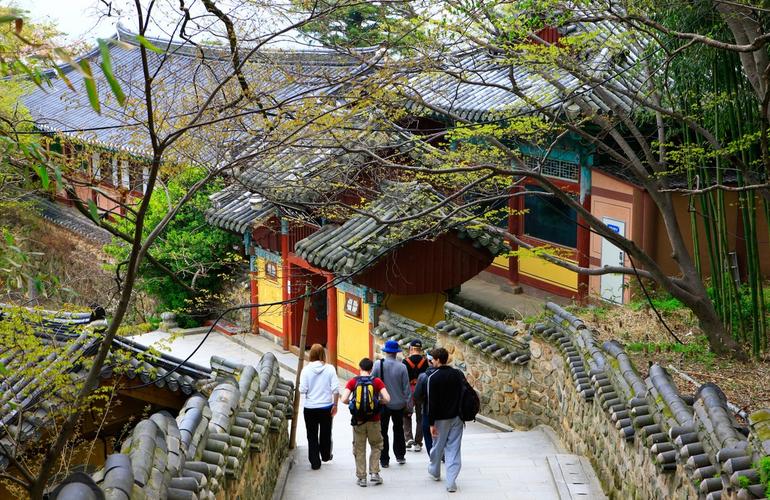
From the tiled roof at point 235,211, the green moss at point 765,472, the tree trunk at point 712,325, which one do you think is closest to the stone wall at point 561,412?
the green moss at point 765,472

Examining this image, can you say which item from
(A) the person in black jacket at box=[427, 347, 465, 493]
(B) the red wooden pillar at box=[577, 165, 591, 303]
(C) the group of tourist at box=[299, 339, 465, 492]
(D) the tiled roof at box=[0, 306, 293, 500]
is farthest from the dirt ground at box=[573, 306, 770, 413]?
(D) the tiled roof at box=[0, 306, 293, 500]

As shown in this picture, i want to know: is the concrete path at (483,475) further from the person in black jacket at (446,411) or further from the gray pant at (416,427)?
the person in black jacket at (446,411)

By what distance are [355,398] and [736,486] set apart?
15.3 ft

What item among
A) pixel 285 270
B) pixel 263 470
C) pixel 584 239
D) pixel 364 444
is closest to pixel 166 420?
pixel 263 470

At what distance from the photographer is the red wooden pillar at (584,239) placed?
18.3m

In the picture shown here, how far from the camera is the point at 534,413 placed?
13.9 m

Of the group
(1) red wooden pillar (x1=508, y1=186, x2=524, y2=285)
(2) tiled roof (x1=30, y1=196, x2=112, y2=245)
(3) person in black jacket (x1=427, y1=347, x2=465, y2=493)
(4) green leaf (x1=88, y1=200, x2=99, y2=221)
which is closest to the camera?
(4) green leaf (x1=88, y1=200, x2=99, y2=221)

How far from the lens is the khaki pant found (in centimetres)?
1023

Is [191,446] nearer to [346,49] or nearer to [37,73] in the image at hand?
[37,73]

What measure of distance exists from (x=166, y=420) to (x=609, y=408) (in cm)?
472

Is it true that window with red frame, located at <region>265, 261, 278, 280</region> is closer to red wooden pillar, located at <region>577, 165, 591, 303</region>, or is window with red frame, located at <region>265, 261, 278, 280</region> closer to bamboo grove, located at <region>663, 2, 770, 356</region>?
red wooden pillar, located at <region>577, 165, 591, 303</region>

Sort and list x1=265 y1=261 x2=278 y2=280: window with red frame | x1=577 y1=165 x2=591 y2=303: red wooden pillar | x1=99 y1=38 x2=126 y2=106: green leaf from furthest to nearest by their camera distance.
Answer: x1=265 y1=261 x2=278 y2=280: window with red frame, x1=577 y1=165 x2=591 y2=303: red wooden pillar, x1=99 y1=38 x2=126 y2=106: green leaf

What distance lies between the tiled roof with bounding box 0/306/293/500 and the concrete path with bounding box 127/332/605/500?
0.58 metres

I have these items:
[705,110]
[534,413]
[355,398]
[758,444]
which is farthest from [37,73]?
[534,413]
